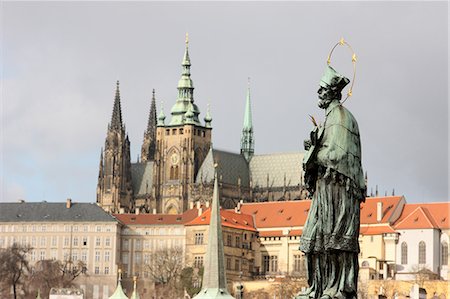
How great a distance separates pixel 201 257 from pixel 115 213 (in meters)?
27.1

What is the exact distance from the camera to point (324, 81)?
14664 mm

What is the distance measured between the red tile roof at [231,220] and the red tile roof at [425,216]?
16.6 meters

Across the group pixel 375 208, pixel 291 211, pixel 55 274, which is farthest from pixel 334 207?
pixel 291 211

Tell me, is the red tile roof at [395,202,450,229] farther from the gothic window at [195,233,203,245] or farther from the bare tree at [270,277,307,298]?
the gothic window at [195,233,203,245]

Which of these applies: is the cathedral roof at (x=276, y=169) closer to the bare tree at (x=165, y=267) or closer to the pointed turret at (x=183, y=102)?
the pointed turret at (x=183, y=102)

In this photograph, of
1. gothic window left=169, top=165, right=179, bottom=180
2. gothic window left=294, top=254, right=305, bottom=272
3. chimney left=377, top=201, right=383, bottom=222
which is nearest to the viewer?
chimney left=377, top=201, right=383, bottom=222

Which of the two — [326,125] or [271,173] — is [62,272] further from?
[326,125]

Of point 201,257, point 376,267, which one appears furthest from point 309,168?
point 201,257

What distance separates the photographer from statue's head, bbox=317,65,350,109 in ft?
48.1

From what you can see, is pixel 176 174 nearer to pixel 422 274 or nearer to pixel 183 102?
pixel 183 102

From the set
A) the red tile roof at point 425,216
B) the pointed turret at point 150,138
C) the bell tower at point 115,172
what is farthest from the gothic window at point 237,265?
the pointed turret at point 150,138

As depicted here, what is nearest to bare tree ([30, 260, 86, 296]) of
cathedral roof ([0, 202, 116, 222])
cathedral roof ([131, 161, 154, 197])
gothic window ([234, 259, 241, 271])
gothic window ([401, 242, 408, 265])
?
cathedral roof ([0, 202, 116, 222])

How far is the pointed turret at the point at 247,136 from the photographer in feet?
536

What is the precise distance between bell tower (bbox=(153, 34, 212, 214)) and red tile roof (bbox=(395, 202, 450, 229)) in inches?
1266
